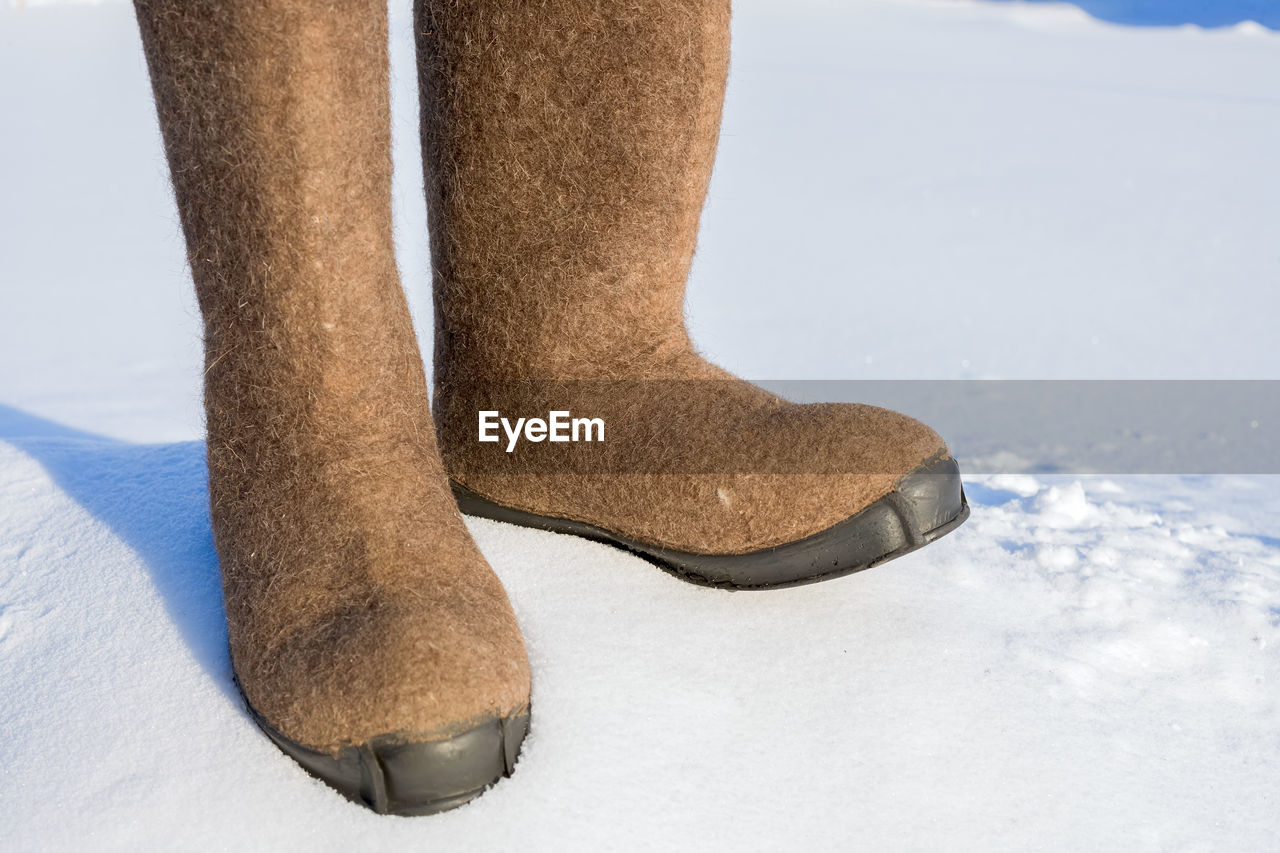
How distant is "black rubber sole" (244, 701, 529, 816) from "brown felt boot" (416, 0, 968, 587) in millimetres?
288

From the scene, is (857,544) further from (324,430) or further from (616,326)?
(324,430)

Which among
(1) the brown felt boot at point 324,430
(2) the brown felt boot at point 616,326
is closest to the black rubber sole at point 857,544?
(2) the brown felt boot at point 616,326

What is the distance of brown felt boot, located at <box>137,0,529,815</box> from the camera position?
638 mm

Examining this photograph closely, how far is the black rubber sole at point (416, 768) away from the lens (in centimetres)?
63

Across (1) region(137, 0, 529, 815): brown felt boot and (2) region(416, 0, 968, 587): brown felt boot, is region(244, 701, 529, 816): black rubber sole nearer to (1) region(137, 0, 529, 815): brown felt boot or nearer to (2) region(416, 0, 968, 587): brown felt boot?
(1) region(137, 0, 529, 815): brown felt boot

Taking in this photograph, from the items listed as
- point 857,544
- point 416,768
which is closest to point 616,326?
point 857,544

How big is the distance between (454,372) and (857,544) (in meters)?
0.38

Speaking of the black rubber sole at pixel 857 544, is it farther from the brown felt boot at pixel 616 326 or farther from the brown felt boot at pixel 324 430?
the brown felt boot at pixel 324 430

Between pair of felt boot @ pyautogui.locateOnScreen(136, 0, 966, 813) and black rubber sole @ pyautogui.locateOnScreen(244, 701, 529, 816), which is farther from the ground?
pair of felt boot @ pyautogui.locateOnScreen(136, 0, 966, 813)

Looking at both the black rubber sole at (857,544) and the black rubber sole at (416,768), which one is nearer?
the black rubber sole at (416,768)

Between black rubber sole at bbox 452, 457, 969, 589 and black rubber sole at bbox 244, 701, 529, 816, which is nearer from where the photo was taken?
black rubber sole at bbox 244, 701, 529, 816

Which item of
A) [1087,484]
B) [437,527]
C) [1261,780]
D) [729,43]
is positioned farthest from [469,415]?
[1087,484]

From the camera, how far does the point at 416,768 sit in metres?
0.63

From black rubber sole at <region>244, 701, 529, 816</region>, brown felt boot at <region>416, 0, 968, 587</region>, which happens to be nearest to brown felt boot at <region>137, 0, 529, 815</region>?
black rubber sole at <region>244, 701, 529, 816</region>
